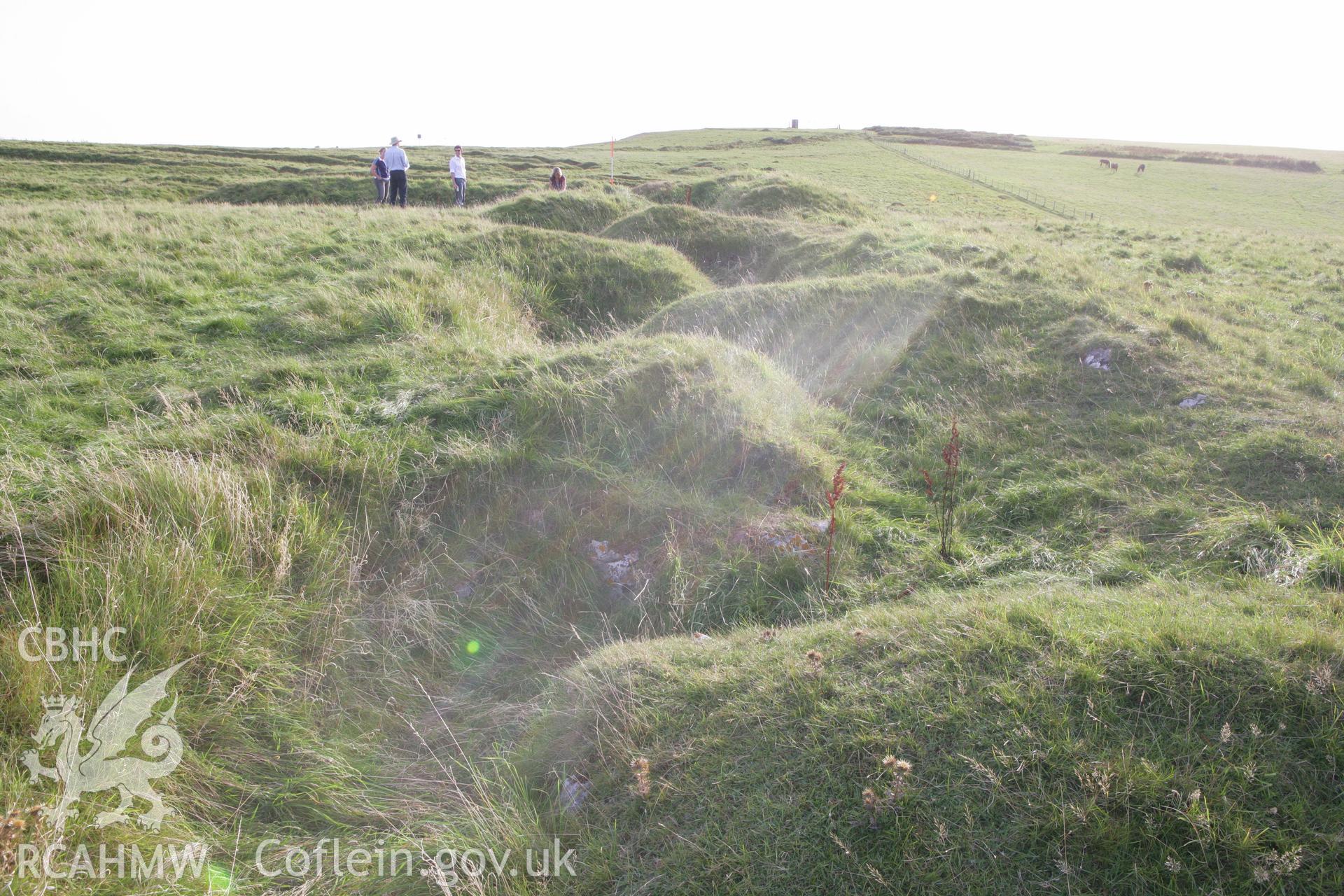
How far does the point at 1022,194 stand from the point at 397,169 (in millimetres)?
28901

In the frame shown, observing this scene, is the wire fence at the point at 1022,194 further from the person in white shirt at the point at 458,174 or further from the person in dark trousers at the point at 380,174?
the person in dark trousers at the point at 380,174

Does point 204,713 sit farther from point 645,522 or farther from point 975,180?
point 975,180

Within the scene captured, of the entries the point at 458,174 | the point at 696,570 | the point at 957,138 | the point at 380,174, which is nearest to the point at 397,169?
the point at 458,174

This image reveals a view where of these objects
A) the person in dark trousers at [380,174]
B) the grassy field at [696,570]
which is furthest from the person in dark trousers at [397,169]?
the grassy field at [696,570]

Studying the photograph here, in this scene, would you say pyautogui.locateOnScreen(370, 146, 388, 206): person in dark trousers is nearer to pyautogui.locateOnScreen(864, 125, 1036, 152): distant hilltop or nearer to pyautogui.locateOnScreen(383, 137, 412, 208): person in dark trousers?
pyautogui.locateOnScreen(383, 137, 412, 208): person in dark trousers

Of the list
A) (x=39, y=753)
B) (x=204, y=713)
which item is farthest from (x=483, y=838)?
→ (x=39, y=753)

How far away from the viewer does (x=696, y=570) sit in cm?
472

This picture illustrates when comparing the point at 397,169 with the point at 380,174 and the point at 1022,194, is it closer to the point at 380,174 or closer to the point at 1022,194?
the point at 380,174

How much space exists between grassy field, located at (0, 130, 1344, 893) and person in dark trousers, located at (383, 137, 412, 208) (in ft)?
27.7

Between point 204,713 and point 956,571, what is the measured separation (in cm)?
454

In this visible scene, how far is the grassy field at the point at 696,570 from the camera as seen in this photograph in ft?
8.46

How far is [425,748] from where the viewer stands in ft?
11.7

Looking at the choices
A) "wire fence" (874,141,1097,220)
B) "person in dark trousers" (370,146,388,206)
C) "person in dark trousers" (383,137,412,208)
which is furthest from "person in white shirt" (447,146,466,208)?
"wire fence" (874,141,1097,220)

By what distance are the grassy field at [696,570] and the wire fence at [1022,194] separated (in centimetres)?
1917
